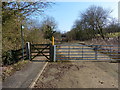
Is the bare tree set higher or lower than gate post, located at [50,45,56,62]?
higher

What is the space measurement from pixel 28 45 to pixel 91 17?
29.4 metres

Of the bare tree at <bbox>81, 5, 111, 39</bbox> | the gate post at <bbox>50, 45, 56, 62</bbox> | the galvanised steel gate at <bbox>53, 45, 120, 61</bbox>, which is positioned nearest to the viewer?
the gate post at <bbox>50, 45, 56, 62</bbox>

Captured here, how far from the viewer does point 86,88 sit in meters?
3.52

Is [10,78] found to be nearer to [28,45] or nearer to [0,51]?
[0,51]

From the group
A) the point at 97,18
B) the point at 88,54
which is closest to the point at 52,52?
the point at 88,54

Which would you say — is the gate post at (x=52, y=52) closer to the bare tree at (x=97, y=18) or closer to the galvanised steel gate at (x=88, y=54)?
the galvanised steel gate at (x=88, y=54)

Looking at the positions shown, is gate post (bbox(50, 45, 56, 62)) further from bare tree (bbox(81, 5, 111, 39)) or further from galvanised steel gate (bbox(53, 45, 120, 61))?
bare tree (bbox(81, 5, 111, 39))

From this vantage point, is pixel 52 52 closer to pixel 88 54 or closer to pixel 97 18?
pixel 88 54

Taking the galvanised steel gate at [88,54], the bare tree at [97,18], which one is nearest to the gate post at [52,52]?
the galvanised steel gate at [88,54]

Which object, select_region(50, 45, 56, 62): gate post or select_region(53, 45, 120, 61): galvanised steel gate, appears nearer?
select_region(50, 45, 56, 62): gate post

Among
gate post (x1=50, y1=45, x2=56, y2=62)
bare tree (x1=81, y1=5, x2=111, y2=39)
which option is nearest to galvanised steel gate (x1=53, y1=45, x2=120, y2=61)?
gate post (x1=50, y1=45, x2=56, y2=62)

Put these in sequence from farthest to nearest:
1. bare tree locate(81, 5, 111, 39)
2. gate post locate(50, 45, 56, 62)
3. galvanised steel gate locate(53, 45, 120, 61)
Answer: bare tree locate(81, 5, 111, 39) < galvanised steel gate locate(53, 45, 120, 61) < gate post locate(50, 45, 56, 62)

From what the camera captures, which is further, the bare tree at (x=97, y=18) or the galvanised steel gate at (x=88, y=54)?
the bare tree at (x=97, y=18)

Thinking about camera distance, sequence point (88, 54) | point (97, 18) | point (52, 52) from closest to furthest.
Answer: point (52, 52), point (88, 54), point (97, 18)
